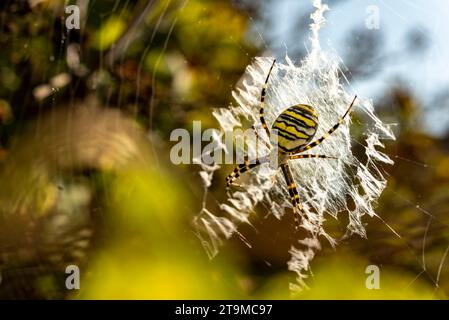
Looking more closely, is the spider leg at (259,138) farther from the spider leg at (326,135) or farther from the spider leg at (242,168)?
the spider leg at (326,135)

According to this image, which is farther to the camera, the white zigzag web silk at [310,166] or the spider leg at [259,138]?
the spider leg at [259,138]

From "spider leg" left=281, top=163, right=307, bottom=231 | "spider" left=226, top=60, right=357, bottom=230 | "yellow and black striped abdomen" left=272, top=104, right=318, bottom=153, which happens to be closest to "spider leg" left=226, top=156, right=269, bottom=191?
"spider" left=226, top=60, right=357, bottom=230

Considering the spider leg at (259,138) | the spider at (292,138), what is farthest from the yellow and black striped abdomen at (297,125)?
the spider leg at (259,138)

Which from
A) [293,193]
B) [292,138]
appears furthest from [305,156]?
[293,193]

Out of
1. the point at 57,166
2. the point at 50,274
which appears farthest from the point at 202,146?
the point at 50,274

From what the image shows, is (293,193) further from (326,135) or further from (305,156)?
(326,135)

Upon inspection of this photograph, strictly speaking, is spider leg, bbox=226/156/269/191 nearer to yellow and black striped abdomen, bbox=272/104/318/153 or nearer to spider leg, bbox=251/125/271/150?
spider leg, bbox=251/125/271/150

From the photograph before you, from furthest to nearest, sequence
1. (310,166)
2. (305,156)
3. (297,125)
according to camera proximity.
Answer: (310,166) → (305,156) → (297,125)

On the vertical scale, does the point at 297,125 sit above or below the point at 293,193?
above
